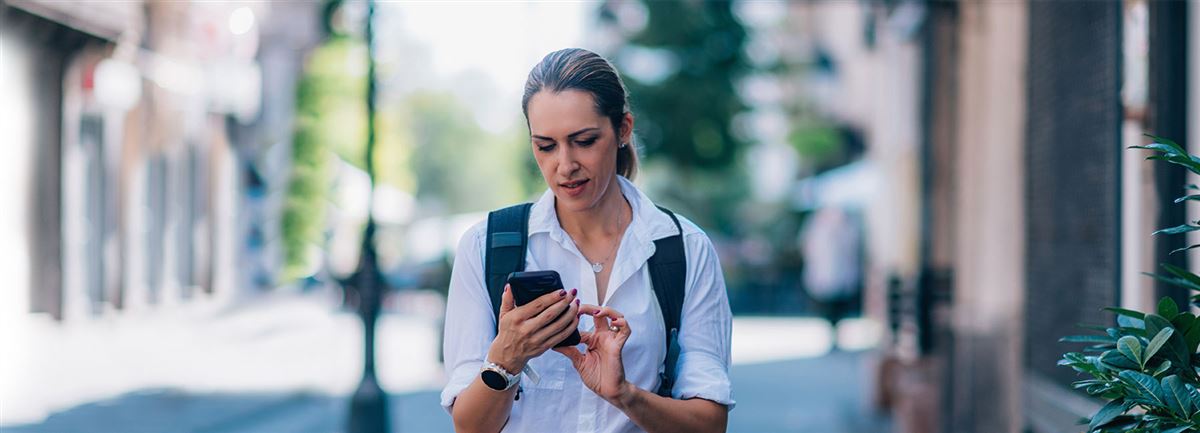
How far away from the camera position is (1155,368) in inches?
121

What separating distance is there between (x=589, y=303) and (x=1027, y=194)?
6542 mm

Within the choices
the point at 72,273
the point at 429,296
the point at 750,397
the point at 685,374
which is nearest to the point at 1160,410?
the point at 685,374

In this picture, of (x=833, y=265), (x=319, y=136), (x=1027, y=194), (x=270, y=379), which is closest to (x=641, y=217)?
(x=1027, y=194)

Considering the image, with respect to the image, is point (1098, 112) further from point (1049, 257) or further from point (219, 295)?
point (219, 295)

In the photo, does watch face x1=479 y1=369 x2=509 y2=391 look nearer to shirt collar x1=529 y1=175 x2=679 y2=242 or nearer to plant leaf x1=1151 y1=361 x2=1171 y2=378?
shirt collar x1=529 y1=175 x2=679 y2=242

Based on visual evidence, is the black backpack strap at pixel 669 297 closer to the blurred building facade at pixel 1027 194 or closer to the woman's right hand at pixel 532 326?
the woman's right hand at pixel 532 326

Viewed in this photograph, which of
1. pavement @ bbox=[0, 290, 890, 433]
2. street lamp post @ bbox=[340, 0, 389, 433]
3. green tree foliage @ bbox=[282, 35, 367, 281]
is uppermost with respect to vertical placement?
green tree foliage @ bbox=[282, 35, 367, 281]

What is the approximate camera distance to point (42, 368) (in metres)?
15.4

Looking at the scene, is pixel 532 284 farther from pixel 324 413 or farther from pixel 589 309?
pixel 324 413

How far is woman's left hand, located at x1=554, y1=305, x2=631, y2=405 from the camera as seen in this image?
9.53ft

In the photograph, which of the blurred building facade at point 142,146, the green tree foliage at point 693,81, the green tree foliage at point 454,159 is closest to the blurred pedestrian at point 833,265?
the blurred building facade at point 142,146

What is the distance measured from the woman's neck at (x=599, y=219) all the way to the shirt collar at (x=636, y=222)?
0.02 m

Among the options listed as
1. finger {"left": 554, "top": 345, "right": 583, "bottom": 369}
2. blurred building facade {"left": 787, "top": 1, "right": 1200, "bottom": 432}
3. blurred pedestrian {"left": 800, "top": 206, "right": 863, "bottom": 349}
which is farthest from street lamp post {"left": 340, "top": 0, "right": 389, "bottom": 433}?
blurred pedestrian {"left": 800, "top": 206, "right": 863, "bottom": 349}

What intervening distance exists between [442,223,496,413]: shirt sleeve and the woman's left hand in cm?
21
